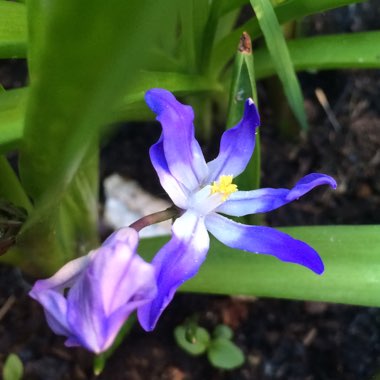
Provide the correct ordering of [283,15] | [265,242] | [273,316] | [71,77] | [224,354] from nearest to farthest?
1. [71,77]
2. [265,242]
3. [283,15]
4. [224,354]
5. [273,316]

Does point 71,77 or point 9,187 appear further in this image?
point 9,187

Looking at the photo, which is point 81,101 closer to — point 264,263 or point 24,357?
point 264,263

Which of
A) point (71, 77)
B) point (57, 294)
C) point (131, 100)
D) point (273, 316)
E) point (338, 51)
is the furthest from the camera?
point (273, 316)

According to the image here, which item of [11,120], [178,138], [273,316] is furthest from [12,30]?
[273,316]

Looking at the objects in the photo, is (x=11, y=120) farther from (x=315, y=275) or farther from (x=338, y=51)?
(x=338, y=51)

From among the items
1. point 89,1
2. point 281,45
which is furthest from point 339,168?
point 89,1

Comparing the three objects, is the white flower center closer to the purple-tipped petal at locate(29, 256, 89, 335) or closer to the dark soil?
the purple-tipped petal at locate(29, 256, 89, 335)

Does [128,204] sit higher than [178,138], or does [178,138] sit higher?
[178,138]
